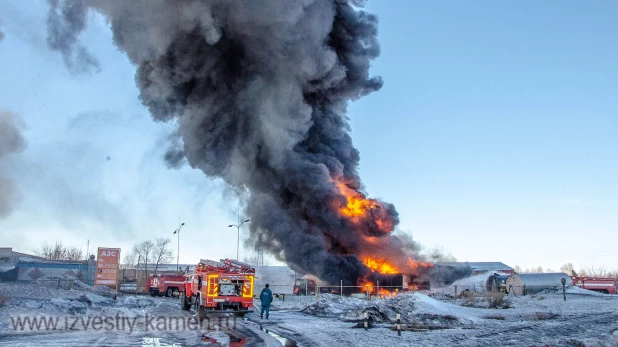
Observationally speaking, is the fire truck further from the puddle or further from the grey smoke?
the grey smoke

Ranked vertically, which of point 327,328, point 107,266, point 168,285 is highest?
point 107,266

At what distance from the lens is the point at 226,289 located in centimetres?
2570

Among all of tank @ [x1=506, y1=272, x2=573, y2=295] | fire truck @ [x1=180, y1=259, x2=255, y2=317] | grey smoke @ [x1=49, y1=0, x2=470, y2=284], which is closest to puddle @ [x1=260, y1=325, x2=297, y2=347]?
fire truck @ [x1=180, y1=259, x2=255, y2=317]

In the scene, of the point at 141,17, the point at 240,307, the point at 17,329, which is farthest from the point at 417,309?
the point at 141,17

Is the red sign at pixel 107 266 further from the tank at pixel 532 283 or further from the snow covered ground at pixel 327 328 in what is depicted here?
the tank at pixel 532 283

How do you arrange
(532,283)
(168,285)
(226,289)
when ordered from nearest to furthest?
1. (226,289)
2. (168,285)
3. (532,283)

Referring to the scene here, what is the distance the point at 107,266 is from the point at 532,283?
140ft

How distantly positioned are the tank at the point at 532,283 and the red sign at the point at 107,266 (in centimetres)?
3870

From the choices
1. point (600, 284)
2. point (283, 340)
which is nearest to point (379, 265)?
point (600, 284)

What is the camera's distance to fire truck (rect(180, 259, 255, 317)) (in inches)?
999

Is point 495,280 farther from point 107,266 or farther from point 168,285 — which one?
point 107,266

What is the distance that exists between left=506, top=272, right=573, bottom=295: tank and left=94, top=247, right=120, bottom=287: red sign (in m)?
38.7

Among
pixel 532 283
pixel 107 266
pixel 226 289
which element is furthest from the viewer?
pixel 532 283

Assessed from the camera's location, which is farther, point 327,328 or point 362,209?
point 362,209
